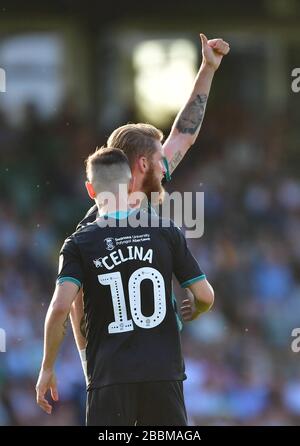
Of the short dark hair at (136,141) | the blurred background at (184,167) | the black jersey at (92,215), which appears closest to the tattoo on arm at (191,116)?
the black jersey at (92,215)

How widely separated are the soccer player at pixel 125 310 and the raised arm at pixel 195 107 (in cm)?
98

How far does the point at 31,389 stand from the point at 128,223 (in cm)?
708

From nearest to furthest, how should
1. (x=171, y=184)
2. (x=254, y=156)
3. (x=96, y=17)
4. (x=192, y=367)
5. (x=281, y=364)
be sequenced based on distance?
1. (x=192, y=367)
2. (x=281, y=364)
3. (x=171, y=184)
4. (x=254, y=156)
5. (x=96, y=17)

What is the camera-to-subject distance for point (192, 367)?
11625 mm

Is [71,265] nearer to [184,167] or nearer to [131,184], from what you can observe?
[131,184]

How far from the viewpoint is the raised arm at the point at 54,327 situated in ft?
15.8

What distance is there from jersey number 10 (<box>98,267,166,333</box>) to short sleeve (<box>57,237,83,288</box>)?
0.10 m

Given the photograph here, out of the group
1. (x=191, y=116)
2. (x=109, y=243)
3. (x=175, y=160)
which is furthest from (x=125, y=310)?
(x=191, y=116)

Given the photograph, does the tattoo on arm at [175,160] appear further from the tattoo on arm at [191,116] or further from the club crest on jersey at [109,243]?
the club crest on jersey at [109,243]

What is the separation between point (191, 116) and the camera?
5.99 metres

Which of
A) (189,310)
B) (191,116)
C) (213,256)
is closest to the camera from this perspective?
(189,310)

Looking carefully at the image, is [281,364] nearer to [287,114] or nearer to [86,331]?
[287,114]

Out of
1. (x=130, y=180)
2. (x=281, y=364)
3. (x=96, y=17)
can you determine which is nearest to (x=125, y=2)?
(x=96, y=17)

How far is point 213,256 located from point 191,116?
26.5 feet
